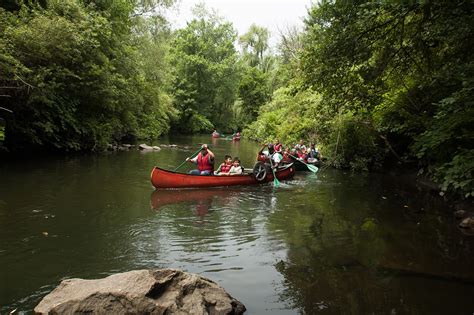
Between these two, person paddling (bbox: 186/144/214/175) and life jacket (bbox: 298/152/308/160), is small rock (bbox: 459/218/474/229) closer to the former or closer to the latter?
person paddling (bbox: 186/144/214/175)

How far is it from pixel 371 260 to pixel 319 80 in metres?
4.90

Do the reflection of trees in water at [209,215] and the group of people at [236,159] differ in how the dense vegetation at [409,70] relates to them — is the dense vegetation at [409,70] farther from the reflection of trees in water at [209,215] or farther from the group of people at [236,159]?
the group of people at [236,159]

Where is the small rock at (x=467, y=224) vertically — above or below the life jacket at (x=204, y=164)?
below

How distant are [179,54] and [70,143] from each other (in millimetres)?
33804

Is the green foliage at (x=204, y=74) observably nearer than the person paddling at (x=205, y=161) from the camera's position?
No

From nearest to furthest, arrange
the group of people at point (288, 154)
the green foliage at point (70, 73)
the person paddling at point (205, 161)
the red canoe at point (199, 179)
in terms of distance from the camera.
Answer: the red canoe at point (199, 179)
the person paddling at point (205, 161)
the green foliage at point (70, 73)
the group of people at point (288, 154)

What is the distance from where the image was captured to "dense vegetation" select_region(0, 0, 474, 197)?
7.51 metres

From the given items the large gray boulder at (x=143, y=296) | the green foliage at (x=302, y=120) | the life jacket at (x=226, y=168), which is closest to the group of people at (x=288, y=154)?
the green foliage at (x=302, y=120)

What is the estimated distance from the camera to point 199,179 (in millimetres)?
12930

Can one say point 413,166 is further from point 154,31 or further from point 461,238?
point 154,31

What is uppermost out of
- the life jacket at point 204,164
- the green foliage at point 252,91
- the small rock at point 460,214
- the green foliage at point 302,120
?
the green foliage at point 252,91

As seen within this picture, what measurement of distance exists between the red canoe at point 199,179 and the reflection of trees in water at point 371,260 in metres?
2.79

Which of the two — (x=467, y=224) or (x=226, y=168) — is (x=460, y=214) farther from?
(x=226, y=168)

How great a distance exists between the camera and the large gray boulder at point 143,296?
4156 mm
